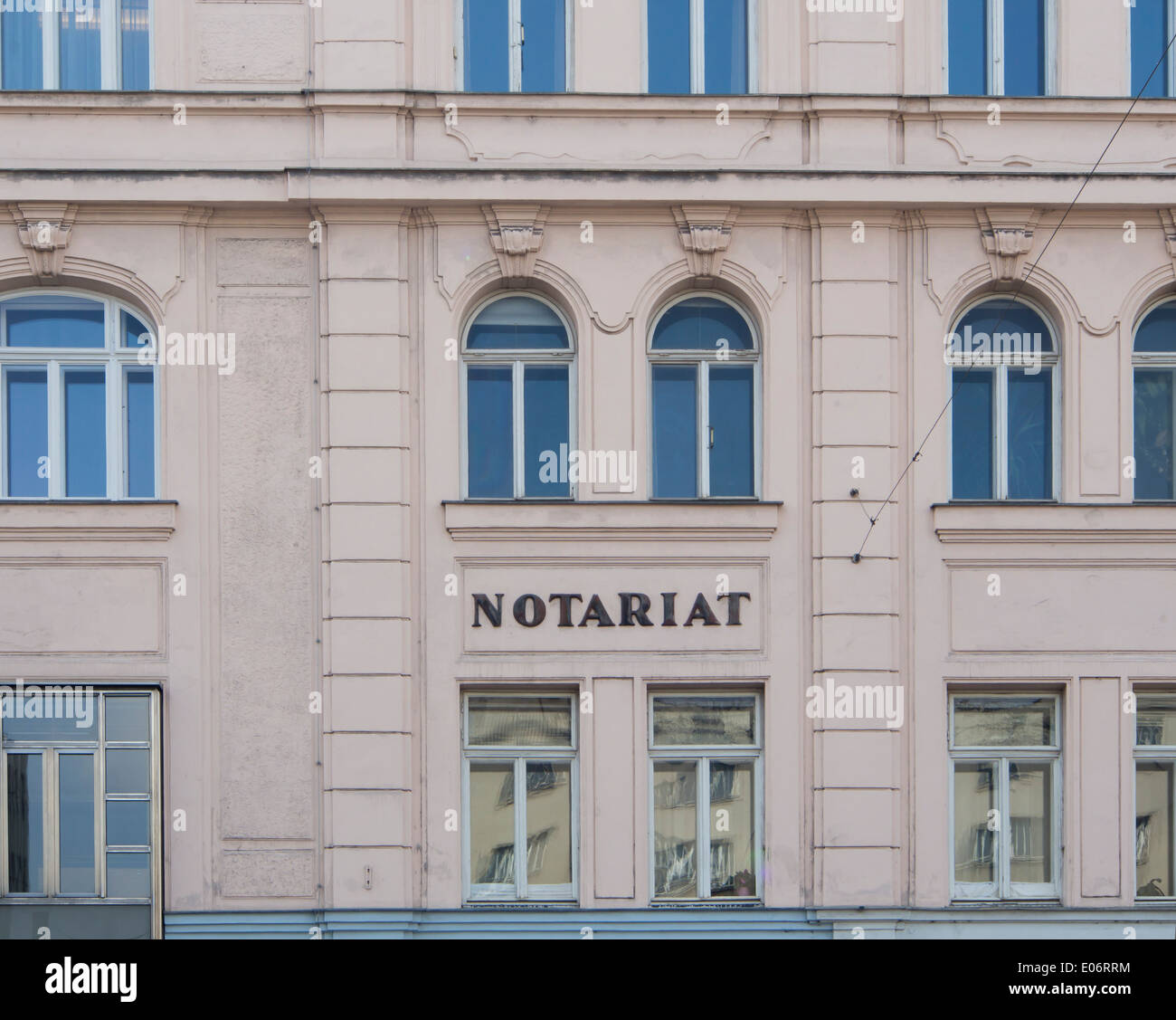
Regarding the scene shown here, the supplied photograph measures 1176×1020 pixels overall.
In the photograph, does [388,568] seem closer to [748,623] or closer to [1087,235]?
[748,623]

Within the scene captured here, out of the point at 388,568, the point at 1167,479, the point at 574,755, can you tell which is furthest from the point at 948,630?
the point at 388,568

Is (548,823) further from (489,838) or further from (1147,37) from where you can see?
(1147,37)

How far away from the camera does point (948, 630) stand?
12086 millimetres

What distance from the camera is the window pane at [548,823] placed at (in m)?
12.1

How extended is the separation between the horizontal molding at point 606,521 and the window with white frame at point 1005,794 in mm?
2469

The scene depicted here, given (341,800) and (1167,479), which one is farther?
(1167,479)

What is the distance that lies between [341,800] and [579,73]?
6.60 metres

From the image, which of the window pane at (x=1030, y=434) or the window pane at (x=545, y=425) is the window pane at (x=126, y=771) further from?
the window pane at (x=1030, y=434)

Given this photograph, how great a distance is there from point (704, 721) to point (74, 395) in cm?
622

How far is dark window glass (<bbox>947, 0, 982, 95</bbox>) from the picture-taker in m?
12.7

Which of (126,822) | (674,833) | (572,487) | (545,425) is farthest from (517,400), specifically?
(126,822)

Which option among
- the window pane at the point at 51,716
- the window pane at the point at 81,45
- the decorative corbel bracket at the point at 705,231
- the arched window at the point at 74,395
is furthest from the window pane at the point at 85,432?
the decorative corbel bracket at the point at 705,231

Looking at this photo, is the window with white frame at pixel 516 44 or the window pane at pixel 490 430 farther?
the window with white frame at pixel 516 44
